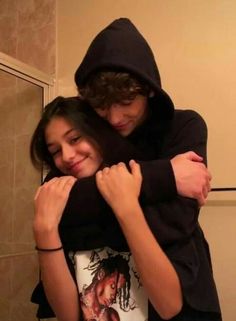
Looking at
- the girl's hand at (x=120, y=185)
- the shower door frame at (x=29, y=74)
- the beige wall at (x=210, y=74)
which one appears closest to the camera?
the girl's hand at (x=120, y=185)

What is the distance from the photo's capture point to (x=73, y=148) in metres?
0.80

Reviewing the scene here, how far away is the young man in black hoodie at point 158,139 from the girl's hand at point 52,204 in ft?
0.08

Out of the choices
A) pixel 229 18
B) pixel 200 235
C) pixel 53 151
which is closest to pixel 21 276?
pixel 53 151

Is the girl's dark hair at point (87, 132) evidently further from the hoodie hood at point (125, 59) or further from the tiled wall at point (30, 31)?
the tiled wall at point (30, 31)

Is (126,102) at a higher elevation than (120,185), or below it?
higher

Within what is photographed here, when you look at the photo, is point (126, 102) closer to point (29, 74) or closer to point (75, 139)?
point (75, 139)

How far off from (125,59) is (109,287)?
45 cm

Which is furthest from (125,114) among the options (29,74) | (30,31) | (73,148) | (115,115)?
(30,31)

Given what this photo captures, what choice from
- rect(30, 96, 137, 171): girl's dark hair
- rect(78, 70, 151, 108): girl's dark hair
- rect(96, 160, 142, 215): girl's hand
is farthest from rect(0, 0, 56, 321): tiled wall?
rect(96, 160, 142, 215): girl's hand

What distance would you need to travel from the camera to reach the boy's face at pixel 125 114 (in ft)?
2.63

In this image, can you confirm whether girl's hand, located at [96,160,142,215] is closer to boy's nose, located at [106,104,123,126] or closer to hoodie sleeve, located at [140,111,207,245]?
hoodie sleeve, located at [140,111,207,245]

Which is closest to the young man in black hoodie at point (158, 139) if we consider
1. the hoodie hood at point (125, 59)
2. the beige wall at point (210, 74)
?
the hoodie hood at point (125, 59)

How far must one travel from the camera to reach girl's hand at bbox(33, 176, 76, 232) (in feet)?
2.31

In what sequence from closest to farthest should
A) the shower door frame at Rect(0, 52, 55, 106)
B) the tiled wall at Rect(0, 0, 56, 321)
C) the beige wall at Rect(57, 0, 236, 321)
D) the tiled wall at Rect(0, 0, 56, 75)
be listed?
the beige wall at Rect(57, 0, 236, 321), the shower door frame at Rect(0, 52, 55, 106), the tiled wall at Rect(0, 0, 56, 321), the tiled wall at Rect(0, 0, 56, 75)
